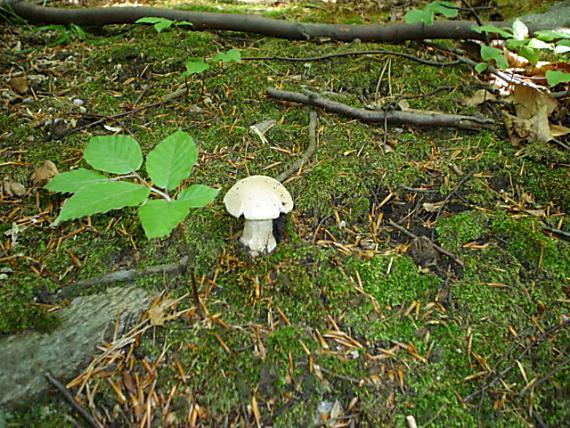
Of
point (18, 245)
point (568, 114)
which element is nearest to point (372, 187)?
point (568, 114)

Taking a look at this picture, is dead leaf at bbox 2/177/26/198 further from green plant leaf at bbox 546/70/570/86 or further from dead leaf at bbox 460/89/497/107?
green plant leaf at bbox 546/70/570/86

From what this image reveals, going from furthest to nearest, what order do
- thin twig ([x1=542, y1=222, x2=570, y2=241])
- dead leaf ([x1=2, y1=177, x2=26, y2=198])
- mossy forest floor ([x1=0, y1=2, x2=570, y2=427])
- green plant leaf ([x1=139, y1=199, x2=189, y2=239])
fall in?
dead leaf ([x1=2, y1=177, x2=26, y2=198]) < thin twig ([x1=542, y1=222, x2=570, y2=241]) < mossy forest floor ([x1=0, y1=2, x2=570, y2=427]) < green plant leaf ([x1=139, y1=199, x2=189, y2=239])

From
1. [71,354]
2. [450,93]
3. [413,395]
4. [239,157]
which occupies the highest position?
[450,93]

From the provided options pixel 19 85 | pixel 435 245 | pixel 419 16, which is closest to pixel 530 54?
pixel 419 16

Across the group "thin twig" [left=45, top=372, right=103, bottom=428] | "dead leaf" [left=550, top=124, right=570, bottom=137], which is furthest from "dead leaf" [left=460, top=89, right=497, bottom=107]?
"thin twig" [left=45, top=372, right=103, bottom=428]

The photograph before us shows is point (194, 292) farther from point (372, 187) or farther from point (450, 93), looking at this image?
point (450, 93)

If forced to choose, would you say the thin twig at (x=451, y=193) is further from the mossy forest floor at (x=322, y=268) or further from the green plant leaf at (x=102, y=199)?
the green plant leaf at (x=102, y=199)
